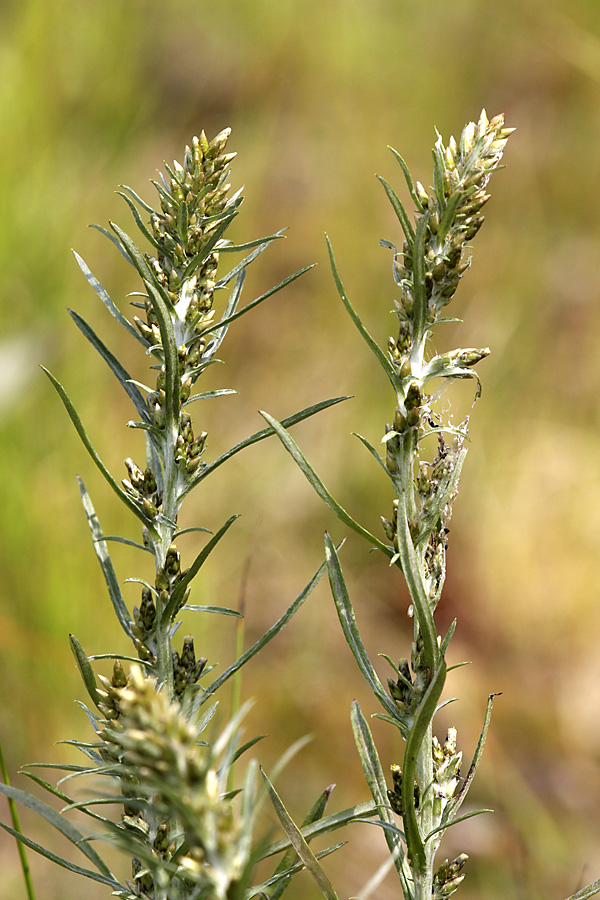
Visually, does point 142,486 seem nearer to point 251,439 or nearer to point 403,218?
point 251,439

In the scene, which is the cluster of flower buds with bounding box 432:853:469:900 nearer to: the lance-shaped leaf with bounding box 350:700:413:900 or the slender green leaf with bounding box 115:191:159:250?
the lance-shaped leaf with bounding box 350:700:413:900

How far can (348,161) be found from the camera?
4.19 metres

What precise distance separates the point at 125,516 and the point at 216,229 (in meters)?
1.87

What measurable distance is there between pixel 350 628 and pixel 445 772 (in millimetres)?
115

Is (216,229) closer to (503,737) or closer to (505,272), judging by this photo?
(503,737)

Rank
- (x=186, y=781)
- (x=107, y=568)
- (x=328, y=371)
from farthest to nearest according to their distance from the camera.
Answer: (x=328, y=371)
(x=107, y=568)
(x=186, y=781)

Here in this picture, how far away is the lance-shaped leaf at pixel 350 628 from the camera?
51 centimetres

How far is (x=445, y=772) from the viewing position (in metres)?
0.54

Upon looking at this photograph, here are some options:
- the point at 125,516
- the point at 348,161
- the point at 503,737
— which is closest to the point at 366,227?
the point at 348,161

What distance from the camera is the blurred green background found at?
219 centimetres

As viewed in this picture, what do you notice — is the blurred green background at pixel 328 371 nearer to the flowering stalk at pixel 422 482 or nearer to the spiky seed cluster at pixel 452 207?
the flowering stalk at pixel 422 482

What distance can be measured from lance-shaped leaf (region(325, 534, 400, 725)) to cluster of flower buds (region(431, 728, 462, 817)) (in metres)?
0.05

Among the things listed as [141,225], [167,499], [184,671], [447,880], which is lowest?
[447,880]

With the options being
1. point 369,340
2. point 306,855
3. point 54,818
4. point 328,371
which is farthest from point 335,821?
point 328,371
